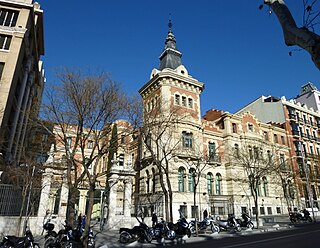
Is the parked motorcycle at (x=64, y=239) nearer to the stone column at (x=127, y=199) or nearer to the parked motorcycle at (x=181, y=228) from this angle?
the parked motorcycle at (x=181, y=228)

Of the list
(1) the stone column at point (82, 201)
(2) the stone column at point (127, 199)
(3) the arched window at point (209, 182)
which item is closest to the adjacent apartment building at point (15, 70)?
(2) the stone column at point (127, 199)

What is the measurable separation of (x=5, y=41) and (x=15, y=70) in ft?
10.3

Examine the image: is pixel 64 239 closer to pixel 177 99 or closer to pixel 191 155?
pixel 191 155

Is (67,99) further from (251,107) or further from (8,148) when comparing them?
→ (251,107)

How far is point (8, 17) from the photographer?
21453 millimetres

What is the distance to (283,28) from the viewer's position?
392cm

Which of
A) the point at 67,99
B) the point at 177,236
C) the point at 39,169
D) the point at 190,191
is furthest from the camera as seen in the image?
the point at 190,191

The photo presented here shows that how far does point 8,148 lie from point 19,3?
43.4ft

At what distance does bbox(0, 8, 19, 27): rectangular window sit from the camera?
21156mm

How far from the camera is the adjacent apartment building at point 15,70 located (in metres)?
18.3

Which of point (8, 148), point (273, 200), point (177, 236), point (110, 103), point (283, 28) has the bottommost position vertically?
point (177, 236)

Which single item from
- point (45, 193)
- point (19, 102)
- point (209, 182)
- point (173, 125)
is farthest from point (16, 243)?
point (209, 182)

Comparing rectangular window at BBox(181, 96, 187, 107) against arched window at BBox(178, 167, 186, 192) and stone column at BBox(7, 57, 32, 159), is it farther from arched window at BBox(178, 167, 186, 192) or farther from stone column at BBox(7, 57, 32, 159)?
stone column at BBox(7, 57, 32, 159)

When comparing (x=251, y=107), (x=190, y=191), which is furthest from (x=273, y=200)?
(x=251, y=107)
